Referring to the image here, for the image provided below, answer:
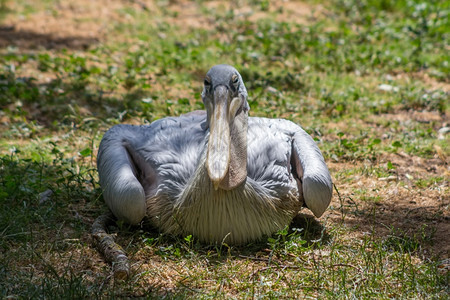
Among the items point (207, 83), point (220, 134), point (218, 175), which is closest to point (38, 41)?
point (207, 83)

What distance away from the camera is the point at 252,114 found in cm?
699

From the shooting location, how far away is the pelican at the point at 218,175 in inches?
165

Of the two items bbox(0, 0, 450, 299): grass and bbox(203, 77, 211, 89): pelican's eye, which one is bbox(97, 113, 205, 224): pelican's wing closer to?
bbox(0, 0, 450, 299): grass

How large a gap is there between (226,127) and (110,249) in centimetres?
115

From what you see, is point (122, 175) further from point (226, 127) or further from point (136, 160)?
point (226, 127)

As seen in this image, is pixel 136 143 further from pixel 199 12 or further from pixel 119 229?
pixel 199 12

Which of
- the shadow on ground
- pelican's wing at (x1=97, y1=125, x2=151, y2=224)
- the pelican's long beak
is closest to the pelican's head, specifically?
the pelican's long beak

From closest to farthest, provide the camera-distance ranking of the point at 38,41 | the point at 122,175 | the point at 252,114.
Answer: the point at 122,175 → the point at 252,114 → the point at 38,41

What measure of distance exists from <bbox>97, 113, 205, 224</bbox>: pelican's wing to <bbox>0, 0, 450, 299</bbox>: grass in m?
0.28

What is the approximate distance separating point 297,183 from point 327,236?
485 mm

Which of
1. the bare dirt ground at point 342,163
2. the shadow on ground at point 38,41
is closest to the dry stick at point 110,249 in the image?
the bare dirt ground at point 342,163

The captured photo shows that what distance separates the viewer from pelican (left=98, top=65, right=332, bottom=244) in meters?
4.19

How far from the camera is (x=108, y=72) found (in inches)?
317

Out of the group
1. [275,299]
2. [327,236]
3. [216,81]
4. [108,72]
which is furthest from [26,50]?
[275,299]
